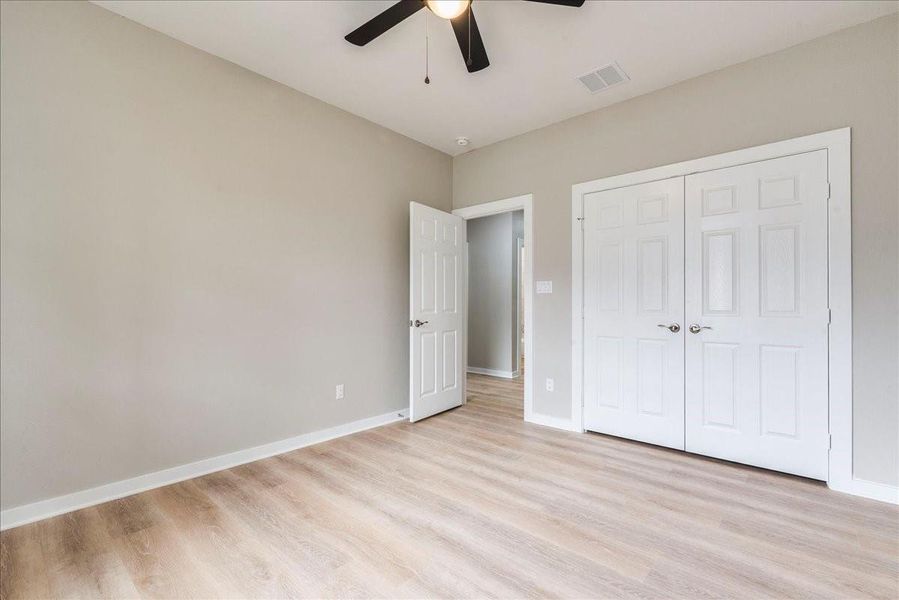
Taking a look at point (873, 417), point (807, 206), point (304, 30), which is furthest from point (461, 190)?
point (873, 417)

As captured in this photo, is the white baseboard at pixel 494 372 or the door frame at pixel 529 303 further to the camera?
the white baseboard at pixel 494 372

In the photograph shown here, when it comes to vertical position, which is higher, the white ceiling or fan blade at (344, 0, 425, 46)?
the white ceiling

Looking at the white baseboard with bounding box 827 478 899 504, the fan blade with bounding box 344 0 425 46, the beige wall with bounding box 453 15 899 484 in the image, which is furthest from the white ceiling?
the white baseboard with bounding box 827 478 899 504

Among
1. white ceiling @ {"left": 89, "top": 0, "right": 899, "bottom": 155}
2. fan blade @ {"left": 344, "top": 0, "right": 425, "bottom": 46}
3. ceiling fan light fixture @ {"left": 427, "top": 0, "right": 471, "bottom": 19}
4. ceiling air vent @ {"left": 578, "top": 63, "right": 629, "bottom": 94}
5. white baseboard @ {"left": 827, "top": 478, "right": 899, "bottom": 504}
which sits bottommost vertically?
white baseboard @ {"left": 827, "top": 478, "right": 899, "bottom": 504}

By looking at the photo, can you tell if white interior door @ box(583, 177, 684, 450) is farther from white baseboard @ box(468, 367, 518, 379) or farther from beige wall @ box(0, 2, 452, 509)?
white baseboard @ box(468, 367, 518, 379)

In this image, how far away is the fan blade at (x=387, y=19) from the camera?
1.90 meters

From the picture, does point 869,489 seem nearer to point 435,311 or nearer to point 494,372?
point 435,311

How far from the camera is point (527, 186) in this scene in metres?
3.89

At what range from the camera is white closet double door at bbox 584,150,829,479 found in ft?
8.33

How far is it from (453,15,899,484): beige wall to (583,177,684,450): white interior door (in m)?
0.23

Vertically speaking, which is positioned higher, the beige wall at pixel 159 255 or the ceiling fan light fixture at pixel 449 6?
the ceiling fan light fixture at pixel 449 6

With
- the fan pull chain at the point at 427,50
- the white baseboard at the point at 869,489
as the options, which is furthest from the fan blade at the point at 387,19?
the white baseboard at the point at 869,489

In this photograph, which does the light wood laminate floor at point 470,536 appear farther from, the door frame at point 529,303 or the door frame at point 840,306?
the door frame at point 529,303

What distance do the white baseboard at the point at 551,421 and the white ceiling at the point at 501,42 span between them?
2807 millimetres
